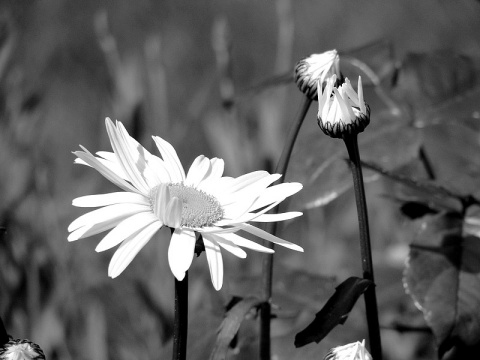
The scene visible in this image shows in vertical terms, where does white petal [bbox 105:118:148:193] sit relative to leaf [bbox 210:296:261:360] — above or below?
above

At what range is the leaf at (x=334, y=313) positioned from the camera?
535 mm

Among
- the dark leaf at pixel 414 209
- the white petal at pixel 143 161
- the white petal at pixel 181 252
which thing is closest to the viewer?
the white petal at pixel 181 252

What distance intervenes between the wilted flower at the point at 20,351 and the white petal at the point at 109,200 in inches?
4.0

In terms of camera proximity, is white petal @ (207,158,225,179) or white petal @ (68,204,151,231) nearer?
white petal @ (68,204,151,231)

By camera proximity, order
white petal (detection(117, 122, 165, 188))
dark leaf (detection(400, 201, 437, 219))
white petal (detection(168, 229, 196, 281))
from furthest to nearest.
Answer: dark leaf (detection(400, 201, 437, 219)) < white petal (detection(117, 122, 165, 188)) < white petal (detection(168, 229, 196, 281))

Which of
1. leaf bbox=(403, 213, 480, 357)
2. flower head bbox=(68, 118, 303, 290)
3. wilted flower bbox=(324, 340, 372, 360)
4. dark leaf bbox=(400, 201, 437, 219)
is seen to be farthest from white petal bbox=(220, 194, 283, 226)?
dark leaf bbox=(400, 201, 437, 219)

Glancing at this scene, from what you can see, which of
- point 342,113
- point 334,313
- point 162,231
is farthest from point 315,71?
point 162,231

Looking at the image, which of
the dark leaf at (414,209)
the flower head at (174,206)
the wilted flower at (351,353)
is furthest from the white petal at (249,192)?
the dark leaf at (414,209)

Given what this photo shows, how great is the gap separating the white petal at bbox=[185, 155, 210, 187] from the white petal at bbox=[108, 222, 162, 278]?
0.40 ft

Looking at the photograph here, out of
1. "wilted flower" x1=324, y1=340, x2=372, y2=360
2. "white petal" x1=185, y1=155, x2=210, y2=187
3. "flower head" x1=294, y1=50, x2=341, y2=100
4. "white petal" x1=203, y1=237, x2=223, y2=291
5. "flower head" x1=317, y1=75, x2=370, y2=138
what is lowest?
"wilted flower" x1=324, y1=340, x2=372, y2=360

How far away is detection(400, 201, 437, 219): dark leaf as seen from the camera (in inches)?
31.8

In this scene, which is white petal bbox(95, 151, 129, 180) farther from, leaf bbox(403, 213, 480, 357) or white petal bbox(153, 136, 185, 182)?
leaf bbox(403, 213, 480, 357)

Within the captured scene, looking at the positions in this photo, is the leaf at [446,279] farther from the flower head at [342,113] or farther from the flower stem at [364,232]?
the flower head at [342,113]

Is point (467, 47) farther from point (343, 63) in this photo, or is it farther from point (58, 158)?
point (343, 63)
